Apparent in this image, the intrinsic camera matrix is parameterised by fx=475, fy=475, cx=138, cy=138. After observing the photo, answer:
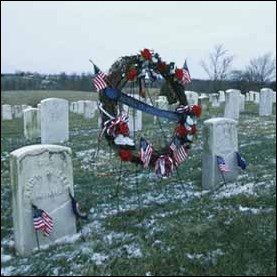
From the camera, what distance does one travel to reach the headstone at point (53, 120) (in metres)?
Answer: 13.2

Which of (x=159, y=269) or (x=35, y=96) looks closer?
(x=159, y=269)

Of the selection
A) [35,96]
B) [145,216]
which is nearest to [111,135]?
[145,216]

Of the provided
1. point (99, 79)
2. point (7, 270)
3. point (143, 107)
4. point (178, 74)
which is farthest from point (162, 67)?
point (7, 270)

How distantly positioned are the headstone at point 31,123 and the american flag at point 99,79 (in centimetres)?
875

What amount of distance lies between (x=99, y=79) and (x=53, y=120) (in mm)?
7074

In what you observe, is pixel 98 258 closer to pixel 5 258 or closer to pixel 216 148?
pixel 5 258

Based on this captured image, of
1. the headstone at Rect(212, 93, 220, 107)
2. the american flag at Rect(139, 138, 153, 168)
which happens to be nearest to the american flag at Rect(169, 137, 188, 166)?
the american flag at Rect(139, 138, 153, 168)

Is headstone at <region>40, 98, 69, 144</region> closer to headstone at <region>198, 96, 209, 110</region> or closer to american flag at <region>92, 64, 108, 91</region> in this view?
american flag at <region>92, 64, 108, 91</region>

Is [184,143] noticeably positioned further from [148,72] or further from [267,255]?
[267,255]

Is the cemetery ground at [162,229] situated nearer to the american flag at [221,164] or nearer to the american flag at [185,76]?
the american flag at [221,164]

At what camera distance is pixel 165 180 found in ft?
27.9

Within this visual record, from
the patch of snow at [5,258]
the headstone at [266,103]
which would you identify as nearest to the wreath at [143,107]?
the patch of snow at [5,258]

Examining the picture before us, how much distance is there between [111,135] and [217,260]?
2.42 metres

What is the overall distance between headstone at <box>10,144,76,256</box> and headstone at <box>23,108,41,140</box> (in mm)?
9274
